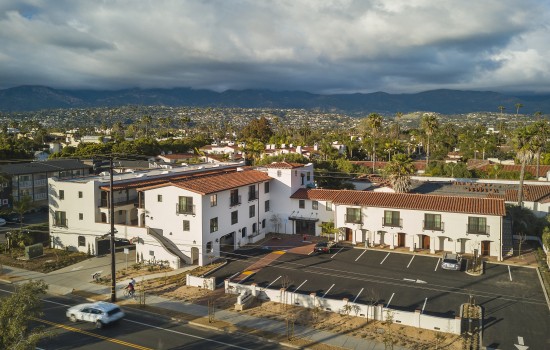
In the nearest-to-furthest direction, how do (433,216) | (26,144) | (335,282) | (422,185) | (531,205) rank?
1. (335,282)
2. (433,216)
3. (531,205)
4. (422,185)
5. (26,144)

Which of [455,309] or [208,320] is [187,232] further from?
[455,309]

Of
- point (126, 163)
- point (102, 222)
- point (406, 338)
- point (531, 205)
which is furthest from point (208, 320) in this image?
point (126, 163)

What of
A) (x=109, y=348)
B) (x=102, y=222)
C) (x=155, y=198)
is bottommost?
(x=109, y=348)

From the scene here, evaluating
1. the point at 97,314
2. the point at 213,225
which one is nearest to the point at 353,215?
the point at 213,225

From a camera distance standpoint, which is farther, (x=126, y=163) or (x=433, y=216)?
(x=126, y=163)

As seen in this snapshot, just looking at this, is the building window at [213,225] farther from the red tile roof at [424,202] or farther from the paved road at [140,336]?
the red tile roof at [424,202]

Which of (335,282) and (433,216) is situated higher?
(433,216)

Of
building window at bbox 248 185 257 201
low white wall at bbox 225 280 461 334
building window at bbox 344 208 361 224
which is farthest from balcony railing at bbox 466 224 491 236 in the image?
building window at bbox 248 185 257 201

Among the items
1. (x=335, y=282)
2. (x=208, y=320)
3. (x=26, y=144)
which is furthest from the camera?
(x=26, y=144)
